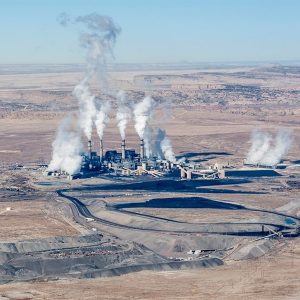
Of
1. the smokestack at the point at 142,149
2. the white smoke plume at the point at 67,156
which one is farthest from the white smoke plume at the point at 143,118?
the white smoke plume at the point at 67,156

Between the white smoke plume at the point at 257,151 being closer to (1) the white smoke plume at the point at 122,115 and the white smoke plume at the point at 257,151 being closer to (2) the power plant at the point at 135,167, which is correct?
(2) the power plant at the point at 135,167

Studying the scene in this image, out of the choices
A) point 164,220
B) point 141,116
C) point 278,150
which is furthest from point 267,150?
point 164,220

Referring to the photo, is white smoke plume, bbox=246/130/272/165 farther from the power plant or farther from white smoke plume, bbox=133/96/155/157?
white smoke plume, bbox=133/96/155/157

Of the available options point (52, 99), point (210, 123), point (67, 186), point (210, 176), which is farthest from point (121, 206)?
point (52, 99)

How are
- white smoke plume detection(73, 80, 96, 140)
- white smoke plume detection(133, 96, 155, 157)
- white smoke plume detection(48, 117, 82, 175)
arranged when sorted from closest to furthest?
white smoke plume detection(48, 117, 82, 175) < white smoke plume detection(73, 80, 96, 140) < white smoke plume detection(133, 96, 155, 157)

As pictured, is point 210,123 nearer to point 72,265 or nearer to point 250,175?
point 250,175

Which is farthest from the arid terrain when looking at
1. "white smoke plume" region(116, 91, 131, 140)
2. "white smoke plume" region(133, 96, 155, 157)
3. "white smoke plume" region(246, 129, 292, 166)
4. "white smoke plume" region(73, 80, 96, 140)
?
"white smoke plume" region(133, 96, 155, 157)
